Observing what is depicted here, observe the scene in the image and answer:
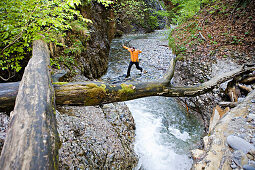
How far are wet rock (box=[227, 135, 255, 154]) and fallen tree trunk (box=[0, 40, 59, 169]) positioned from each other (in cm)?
274

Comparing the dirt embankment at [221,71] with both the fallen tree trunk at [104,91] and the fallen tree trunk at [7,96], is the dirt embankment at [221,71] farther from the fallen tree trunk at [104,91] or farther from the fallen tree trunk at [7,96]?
the fallen tree trunk at [7,96]

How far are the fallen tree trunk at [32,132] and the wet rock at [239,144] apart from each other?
2737mm

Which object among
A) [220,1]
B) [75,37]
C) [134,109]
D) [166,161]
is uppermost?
[220,1]

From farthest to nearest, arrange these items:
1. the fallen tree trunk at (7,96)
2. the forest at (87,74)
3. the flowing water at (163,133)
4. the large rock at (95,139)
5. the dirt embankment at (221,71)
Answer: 1. the flowing water at (163,133)
2. the large rock at (95,139)
3. the dirt embankment at (221,71)
4. the fallen tree trunk at (7,96)
5. the forest at (87,74)

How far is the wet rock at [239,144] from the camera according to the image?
7.09ft

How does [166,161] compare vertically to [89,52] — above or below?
below

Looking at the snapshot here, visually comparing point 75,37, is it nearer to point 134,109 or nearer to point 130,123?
point 134,109

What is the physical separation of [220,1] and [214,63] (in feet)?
22.9

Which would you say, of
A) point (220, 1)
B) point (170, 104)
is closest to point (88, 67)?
point (170, 104)

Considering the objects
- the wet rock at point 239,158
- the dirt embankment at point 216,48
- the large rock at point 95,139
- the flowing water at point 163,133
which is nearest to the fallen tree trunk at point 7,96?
the large rock at point 95,139

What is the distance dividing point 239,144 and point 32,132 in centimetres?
306

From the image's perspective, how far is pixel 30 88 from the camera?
73.2 inches

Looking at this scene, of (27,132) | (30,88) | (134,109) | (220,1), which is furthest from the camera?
(220,1)

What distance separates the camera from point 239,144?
2299 mm
